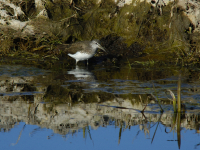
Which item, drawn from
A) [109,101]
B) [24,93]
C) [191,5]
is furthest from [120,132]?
[191,5]

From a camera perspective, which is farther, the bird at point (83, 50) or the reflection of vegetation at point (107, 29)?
the reflection of vegetation at point (107, 29)

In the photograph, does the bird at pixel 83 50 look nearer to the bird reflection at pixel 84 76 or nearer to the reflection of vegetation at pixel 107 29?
the bird reflection at pixel 84 76

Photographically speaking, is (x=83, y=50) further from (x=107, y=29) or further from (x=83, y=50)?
(x=107, y=29)

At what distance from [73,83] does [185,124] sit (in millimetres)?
3377

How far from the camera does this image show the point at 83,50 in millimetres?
9742

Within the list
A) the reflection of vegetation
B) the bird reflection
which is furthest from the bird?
the reflection of vegetation

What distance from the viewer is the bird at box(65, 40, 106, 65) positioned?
9.75m

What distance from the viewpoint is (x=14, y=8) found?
1107 centimetres

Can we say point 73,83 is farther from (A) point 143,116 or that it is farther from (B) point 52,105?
(A) point 143,116

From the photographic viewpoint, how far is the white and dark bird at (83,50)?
975 cm

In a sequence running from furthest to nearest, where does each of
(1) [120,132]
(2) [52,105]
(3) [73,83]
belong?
1. (3) [73,83]
2. (2) [52,105]
3. (1) [120,132]

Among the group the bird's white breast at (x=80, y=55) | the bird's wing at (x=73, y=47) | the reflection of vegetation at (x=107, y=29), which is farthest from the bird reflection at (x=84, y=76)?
the reflection of vegetation at (x=107, y=29)

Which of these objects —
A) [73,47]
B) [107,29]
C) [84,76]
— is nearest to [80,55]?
[73,47]

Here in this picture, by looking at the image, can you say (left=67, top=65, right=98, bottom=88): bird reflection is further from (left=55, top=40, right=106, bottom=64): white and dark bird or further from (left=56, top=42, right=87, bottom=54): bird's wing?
(left=56, top=42, right=87, bottom=54): bird's wing
